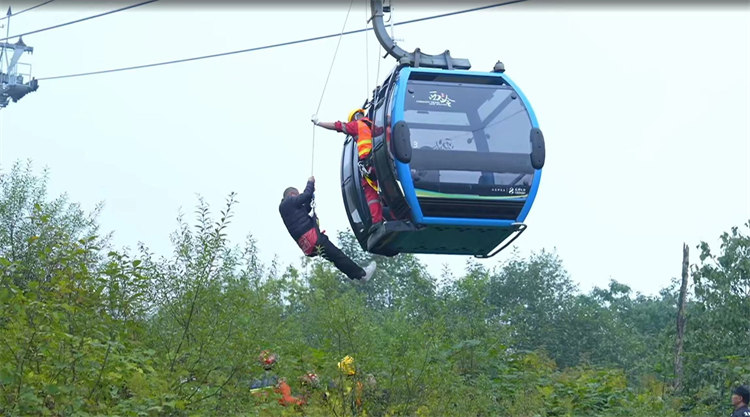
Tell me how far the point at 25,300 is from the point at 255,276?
248 cm

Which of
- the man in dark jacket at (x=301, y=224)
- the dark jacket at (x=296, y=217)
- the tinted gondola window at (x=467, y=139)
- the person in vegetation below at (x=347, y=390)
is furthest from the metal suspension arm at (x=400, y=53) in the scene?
the person in vegetation below at (x=347, y=390)

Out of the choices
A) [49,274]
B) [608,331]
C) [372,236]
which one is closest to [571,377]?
[372,236]

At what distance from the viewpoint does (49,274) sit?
10867mm

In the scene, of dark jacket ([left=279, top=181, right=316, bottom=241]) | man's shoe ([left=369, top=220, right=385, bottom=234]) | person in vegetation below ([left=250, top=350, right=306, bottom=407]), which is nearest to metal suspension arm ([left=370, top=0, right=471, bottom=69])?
man's shoe ([left=369, top=220, right=385, bottom=234])

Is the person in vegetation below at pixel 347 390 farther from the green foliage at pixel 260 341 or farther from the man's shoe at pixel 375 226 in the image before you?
the man's shoe at pixel 375 226

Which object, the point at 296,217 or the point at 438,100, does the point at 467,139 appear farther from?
the point at 296,217

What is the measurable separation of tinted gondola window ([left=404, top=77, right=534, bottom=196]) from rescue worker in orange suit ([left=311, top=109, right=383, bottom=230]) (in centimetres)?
77

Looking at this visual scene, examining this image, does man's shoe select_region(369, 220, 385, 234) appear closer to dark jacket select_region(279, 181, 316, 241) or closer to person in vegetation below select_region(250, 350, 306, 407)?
dark jacket select_region(279, 181, 316, 241)

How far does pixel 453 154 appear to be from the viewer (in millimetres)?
11641

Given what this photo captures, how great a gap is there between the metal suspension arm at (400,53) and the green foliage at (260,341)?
8.49 feet

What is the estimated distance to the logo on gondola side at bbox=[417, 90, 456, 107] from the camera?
11.6 meters

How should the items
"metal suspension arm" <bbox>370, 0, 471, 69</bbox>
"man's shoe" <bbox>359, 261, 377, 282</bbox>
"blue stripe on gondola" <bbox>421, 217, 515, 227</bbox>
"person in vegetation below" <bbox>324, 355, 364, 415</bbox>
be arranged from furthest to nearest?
"man's shoe" <bbox>359, 261, 377, 282</bbox>
"person in vegetation below" <bbox>324, 355, 364, 415</bbox>
"metal suspension arm" <bbox>370, 0, 471, 69</bbox>
"blue stripe on gondola" <bbox>421, 217, 515, 227</bbox>

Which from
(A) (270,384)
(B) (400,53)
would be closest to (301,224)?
(A) (270,384)

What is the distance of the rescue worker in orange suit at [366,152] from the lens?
12.2 metres
